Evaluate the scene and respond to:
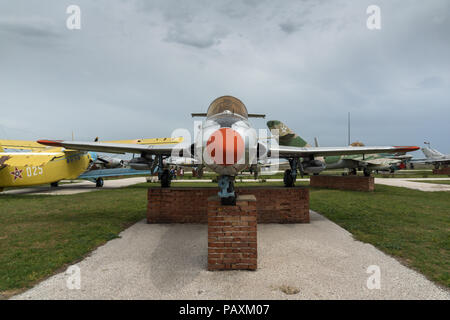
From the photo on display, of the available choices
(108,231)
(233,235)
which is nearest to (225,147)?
(233,235)

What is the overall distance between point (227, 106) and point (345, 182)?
13677mm

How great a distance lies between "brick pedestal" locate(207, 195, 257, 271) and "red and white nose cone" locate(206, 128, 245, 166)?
94 cm

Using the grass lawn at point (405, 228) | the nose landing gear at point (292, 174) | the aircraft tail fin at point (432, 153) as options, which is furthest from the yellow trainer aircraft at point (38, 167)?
the aircraft tail fin at point (432, 153)

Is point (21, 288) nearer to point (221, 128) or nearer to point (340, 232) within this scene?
point (221, 128)

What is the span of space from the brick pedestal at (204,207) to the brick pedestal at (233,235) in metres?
3.18

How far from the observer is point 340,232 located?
20.4ft

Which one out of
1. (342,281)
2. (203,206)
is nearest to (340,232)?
(342,281)

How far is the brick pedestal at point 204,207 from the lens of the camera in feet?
23.4

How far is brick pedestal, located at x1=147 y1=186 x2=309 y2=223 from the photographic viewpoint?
7.14m

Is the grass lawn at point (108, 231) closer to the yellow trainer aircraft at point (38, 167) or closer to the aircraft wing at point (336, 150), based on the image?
the aircraft wing at point (336, 150)

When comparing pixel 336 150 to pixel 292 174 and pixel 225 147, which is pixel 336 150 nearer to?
pixel 292 174

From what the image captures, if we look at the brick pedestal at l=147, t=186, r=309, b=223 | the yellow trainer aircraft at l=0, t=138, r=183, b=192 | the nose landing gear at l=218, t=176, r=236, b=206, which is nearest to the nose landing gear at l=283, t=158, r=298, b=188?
the brick pedestal at l=147, t=186, r=309, b=223
